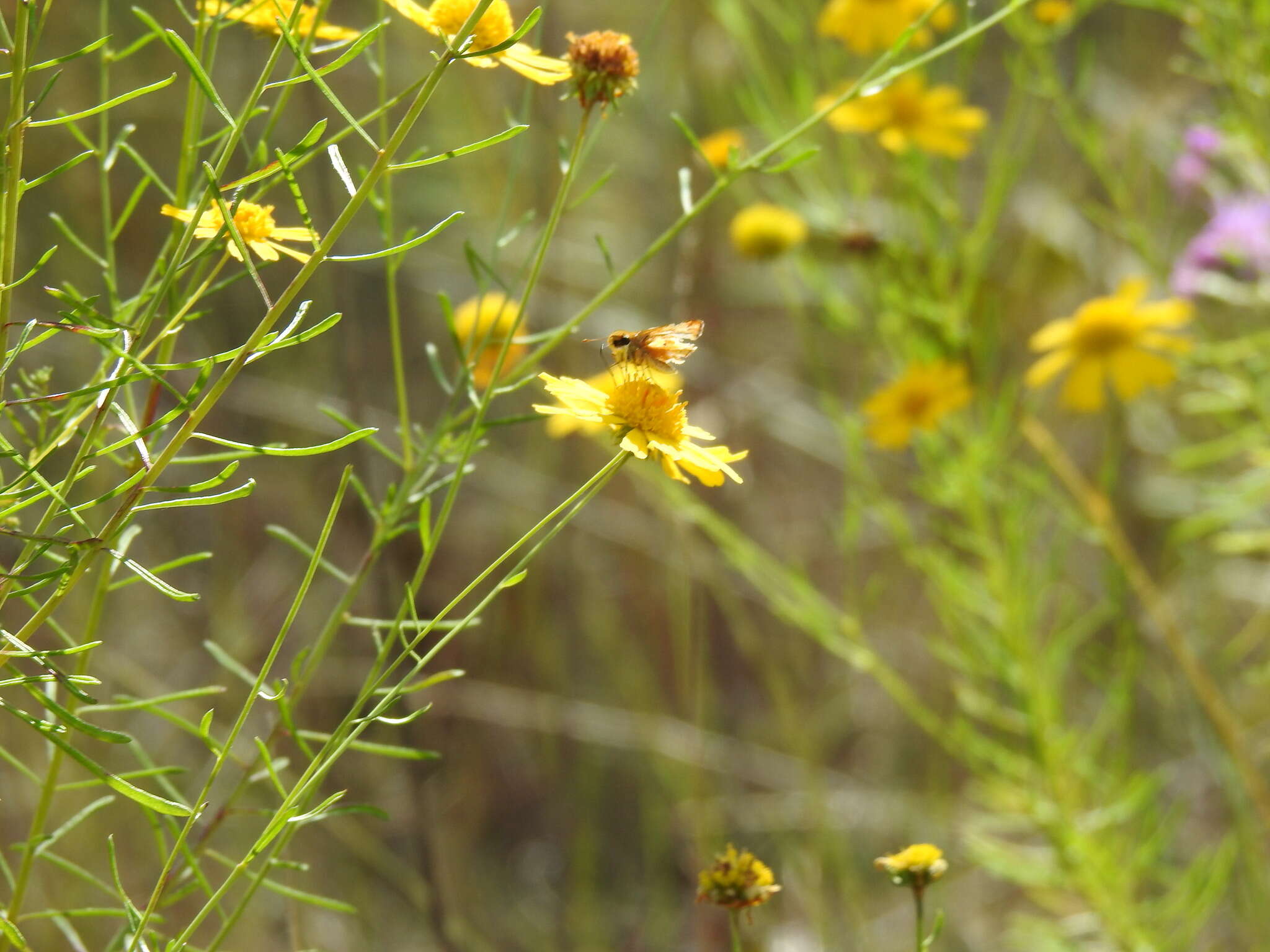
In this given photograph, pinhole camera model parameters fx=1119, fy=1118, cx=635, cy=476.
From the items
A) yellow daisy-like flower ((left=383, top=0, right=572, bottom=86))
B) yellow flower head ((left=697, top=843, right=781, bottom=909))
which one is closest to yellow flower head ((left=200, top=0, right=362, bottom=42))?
yellow daisy-like flower ((left=383, top=0, right=572, bottom=86))

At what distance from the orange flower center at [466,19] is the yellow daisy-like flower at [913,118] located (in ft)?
2.20

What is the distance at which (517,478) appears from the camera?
2119 mm

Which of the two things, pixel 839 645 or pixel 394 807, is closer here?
pixel 839 645

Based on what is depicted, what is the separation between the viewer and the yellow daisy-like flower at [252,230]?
0.44 metres

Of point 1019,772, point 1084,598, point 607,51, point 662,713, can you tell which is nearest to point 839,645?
point 1019,772

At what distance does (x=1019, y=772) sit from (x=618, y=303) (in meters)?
1.69

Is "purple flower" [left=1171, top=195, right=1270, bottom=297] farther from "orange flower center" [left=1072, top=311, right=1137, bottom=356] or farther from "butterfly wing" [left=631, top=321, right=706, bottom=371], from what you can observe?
"butterfly wing" [left=631, top=321, right=706, bottom=371]

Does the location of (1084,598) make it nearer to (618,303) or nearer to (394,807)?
(618,303)

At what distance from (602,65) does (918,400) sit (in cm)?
65

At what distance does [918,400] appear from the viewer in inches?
45.1

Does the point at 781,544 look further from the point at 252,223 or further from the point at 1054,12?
the point at 252,223

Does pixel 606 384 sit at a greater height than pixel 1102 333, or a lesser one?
lesser

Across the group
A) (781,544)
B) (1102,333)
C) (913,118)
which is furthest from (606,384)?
(781,544)

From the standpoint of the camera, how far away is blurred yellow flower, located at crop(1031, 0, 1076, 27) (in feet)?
3.65
